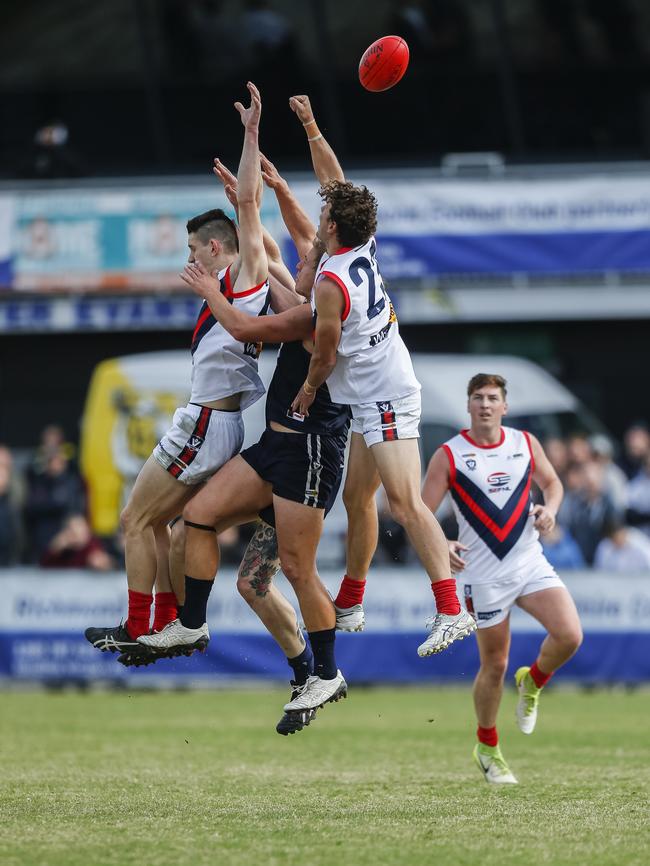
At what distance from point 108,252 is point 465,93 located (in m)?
5.16

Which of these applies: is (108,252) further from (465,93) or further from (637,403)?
(637,403)

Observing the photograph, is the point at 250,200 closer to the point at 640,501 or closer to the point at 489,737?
the point at 489,737

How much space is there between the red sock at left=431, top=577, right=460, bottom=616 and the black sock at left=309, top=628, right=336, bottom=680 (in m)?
0.72

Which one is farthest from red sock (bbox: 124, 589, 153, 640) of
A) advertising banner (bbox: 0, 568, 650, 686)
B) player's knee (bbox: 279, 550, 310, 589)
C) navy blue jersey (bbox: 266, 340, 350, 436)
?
advertising banner (bbox: 0, 568, 650, 686)

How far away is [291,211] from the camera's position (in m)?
9.39

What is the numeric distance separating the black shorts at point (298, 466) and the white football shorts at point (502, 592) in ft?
5.95

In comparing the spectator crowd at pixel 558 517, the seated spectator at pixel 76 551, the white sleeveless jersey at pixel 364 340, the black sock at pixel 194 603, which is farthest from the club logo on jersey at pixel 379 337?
the seated spectator at pixel 76 551

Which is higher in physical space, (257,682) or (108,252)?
(108,252)

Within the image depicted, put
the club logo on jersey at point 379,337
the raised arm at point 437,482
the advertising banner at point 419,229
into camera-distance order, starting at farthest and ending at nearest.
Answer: the advertising banner at point 419,229 < the raised arm at point 437,482 < the club logo on jersey at point 379,337

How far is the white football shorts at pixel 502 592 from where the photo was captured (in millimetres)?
10328

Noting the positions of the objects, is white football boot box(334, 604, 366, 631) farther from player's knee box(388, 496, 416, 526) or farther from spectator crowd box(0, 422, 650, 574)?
spectator crowd box(0, 422, 650, 574)

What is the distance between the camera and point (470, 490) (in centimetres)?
1048

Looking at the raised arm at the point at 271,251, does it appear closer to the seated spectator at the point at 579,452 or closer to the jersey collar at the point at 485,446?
the jersey collar at the point at 485,446

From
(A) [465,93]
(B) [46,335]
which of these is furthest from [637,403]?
(B) [46,335]
